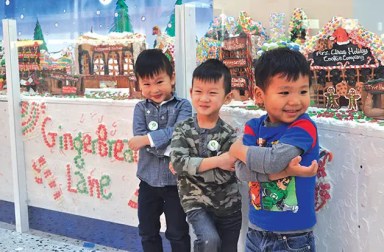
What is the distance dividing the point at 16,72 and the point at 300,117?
236 centimetres

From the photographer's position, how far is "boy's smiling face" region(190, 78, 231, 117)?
2.05 metres

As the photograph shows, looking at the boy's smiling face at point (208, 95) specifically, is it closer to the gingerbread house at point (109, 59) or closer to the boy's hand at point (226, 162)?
the boy's hand at point (226, 162)

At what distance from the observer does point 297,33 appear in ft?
7.82

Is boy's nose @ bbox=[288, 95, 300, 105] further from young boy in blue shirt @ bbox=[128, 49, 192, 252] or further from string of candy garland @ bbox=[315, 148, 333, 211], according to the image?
young boy in blue shirt @ bbox=[128, 49, 192, 252]

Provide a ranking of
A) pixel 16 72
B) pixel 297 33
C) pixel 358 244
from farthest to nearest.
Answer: pixel 16 72
pixel 297 33
pixel 358 244

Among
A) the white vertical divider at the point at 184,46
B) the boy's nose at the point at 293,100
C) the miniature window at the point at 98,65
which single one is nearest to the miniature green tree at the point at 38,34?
the miniature window at the point at 98,65

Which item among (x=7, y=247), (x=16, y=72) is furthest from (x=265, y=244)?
(x=16, y=72)

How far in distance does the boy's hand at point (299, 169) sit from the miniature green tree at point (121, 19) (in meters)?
1.82

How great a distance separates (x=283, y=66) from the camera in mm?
1665

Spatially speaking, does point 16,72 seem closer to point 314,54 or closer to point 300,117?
point 314,54

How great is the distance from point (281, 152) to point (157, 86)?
875 millimetres

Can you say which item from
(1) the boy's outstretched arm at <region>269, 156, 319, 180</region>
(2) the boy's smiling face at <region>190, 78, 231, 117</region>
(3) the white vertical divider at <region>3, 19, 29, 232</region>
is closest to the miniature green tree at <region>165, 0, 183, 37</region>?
(2) the boy's smiling face at <region>190, 78, 231, 117</region>

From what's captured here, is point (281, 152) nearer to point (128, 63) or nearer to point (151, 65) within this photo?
point (151, 65)

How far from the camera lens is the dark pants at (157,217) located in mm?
2344
